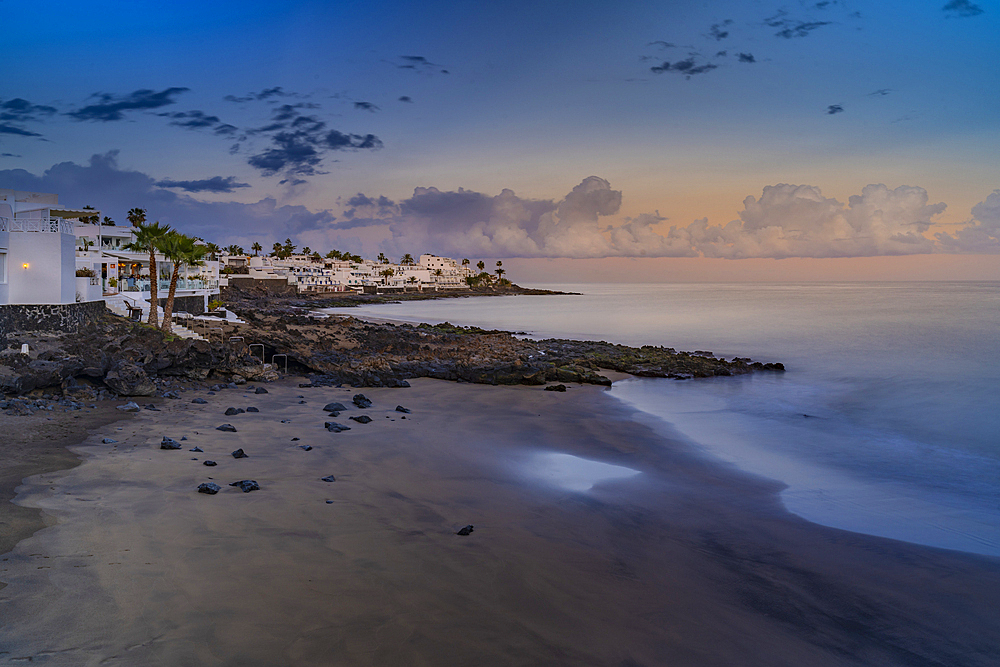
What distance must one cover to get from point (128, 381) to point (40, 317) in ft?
39.4

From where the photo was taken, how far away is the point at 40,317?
2292 centimetres

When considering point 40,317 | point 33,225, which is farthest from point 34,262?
point 40,317

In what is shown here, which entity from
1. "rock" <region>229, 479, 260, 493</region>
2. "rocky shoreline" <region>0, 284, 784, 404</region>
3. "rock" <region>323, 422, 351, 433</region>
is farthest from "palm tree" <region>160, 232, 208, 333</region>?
"rock" <region>229, 479, 260, 493</region>

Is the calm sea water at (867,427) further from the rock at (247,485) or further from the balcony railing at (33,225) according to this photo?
the balcony railing at (33,225)

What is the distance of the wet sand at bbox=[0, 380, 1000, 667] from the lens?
16.3 ft

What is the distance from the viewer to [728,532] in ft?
28.6

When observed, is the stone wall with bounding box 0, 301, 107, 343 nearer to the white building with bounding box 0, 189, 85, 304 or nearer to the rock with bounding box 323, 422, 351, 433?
the white building with bounding box 0, 189, 85, 304

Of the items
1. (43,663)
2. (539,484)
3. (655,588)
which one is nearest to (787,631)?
(655,588)

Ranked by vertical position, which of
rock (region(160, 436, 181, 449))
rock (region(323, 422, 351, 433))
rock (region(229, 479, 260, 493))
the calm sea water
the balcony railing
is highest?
the balcony railing

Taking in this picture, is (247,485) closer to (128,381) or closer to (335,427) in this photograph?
(335,427)

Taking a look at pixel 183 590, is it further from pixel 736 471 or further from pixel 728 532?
pixel 736 471

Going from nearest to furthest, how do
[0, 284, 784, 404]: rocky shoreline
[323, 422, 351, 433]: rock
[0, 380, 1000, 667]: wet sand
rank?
[0, 380, 1000, 667]: wet sand
[323, 422, 351, 433]: rock
[0, 284, 784, 404]: rocky shoreline

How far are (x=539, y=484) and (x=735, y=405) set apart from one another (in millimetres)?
13793

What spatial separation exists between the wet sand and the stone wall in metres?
16.4
